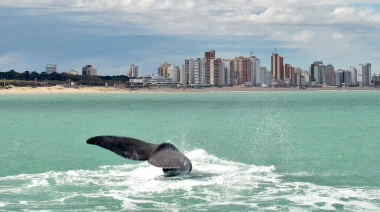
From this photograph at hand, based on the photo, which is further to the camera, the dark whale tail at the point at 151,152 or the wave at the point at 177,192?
the dark whale tail at the point at 151,152

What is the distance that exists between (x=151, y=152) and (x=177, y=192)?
69.6 inches

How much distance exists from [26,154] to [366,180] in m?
22.1

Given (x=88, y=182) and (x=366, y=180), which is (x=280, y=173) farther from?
(x=88, y=182)

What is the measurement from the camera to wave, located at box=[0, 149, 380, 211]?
74.6 feet

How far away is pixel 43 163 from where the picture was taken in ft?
118

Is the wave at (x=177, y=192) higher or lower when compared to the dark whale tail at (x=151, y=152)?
lower

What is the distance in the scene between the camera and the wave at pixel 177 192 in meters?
22.8

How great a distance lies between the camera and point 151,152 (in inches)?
976

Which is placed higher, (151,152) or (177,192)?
(151,152)

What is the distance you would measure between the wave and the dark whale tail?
101 centimetres

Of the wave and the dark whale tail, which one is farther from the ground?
the dark whale tail

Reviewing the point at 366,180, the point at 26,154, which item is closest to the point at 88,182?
the point at 366,180

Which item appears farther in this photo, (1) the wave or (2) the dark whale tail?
(2) the dark whale tail

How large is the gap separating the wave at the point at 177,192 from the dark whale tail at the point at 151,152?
3.32ft
